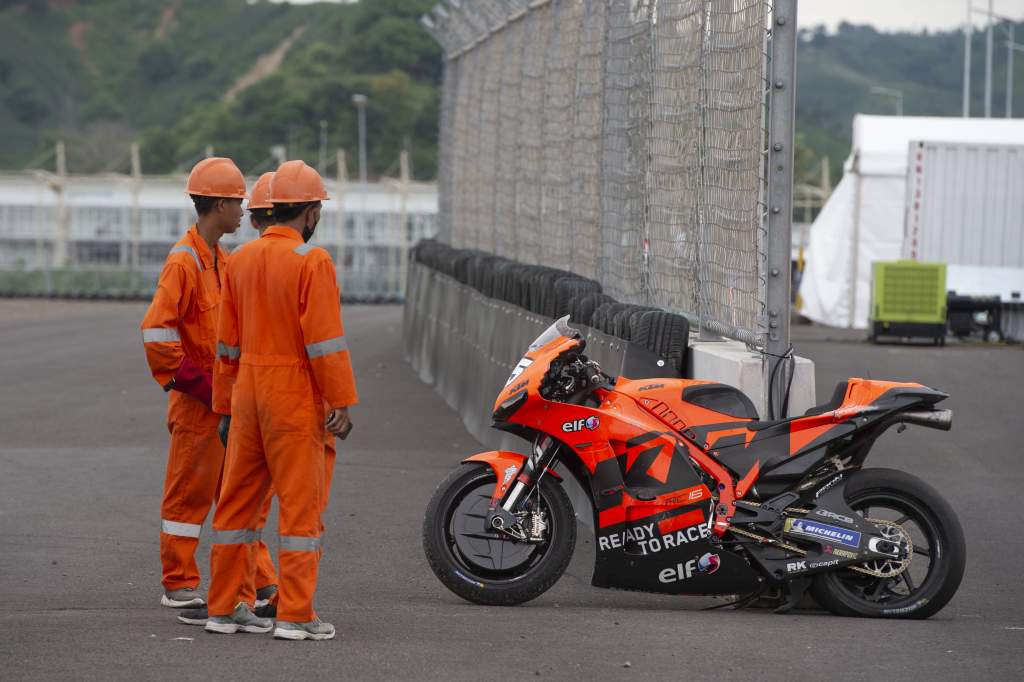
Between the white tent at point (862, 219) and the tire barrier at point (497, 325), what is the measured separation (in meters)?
12.6

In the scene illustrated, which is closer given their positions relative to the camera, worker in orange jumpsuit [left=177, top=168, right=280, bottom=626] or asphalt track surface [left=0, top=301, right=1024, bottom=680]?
asphalt track surface [left=0, top=301, right=1024, bottom=680]

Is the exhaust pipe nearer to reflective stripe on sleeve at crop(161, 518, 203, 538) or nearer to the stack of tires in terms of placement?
the stack of tires

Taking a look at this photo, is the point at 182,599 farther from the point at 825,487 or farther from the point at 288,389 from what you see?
the point at 825,487

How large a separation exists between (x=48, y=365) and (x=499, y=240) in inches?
246

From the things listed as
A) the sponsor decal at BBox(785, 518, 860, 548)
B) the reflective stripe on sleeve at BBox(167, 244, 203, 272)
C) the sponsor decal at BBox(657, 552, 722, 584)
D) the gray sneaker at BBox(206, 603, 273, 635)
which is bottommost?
the gray sneaker at BBox(206, 603, 273, 635)

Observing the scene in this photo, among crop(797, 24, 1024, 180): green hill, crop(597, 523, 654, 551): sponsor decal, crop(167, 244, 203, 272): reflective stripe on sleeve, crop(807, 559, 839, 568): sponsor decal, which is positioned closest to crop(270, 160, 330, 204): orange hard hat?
crop(167, 244, 203, 272): reflective stripe on sleeve

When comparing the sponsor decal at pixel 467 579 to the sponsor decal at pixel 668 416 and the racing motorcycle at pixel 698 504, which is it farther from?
the sponsor decal at pixel 668 416

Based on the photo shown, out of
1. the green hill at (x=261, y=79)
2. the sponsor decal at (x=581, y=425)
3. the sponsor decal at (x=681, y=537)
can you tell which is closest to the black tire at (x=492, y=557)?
the sponsor decal at (x=581, y=425)

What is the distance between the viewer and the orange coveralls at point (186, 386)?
758 centimetres

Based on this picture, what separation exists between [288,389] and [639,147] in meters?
5.54

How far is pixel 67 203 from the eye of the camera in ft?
208

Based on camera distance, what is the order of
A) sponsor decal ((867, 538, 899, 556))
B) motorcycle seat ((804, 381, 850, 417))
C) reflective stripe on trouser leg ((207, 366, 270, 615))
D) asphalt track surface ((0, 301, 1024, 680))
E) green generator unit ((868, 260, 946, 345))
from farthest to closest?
green generator unit ((868, 260, 946, 345)), motorcycle seat ((804, 381, 850, 417)), sponsor decal ((867, 538, 899, 556)), reflective stripe on trouser leg ((207, 366, 270, 615)), asphalt track surface ((0, 301, 1024, 680))

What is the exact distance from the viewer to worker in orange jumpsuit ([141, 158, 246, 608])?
299 inches

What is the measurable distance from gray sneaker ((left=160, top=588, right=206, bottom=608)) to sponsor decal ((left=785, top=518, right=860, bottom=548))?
99.4 inches
